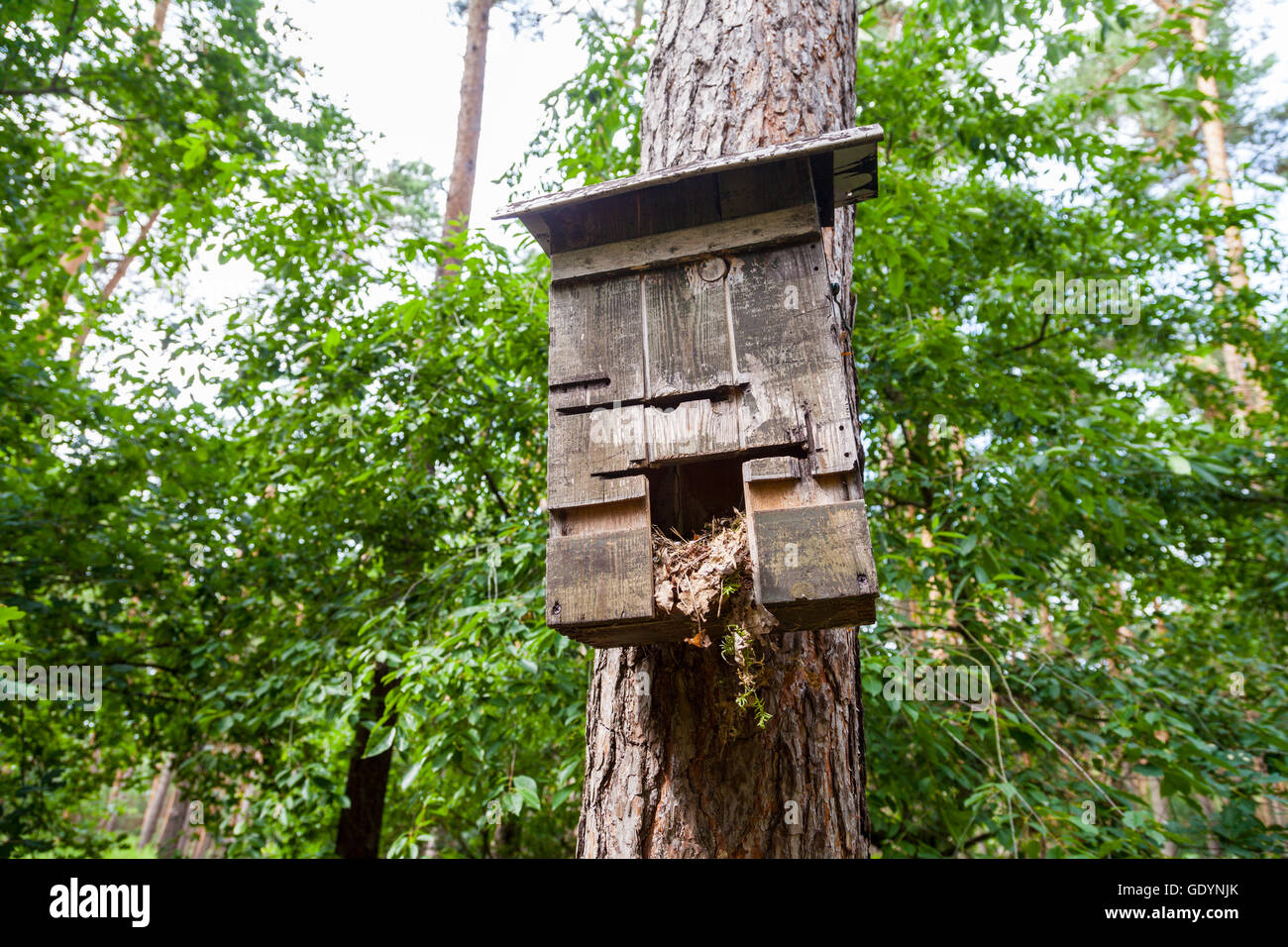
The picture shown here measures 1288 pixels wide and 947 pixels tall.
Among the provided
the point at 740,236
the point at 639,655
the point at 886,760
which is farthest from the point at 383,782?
the point at 740,236

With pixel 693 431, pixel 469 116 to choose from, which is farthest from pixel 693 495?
pixel 469 116

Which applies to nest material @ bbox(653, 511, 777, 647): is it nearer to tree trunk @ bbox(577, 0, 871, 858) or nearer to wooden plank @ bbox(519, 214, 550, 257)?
tree trunk @ bbox(577, 0, 871, 858)

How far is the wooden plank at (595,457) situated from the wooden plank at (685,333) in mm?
94

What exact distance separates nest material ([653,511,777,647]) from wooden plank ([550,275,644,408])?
36 cm

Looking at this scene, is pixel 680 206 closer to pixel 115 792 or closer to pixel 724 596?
pixel 724 596

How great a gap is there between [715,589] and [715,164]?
34.4 inches

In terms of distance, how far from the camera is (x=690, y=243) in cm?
168

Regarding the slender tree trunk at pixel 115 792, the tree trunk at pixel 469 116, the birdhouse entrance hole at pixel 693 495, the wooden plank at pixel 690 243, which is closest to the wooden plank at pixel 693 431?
the birdhouse entrance hole at pixel 693 495

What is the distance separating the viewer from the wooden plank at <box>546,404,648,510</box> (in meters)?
1.48

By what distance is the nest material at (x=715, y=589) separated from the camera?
4.44 ft

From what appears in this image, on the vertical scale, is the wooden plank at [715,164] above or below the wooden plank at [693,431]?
above

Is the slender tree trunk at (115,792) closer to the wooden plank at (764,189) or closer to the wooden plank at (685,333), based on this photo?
the wooden plank at (685,333)

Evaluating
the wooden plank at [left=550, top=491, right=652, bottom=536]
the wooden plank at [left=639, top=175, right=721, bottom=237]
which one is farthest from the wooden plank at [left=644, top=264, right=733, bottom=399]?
the wooden plank at [left=550, top=491, right=652, bottom=536]

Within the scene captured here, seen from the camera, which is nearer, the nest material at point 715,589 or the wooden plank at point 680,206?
the nest material at point 715,589
